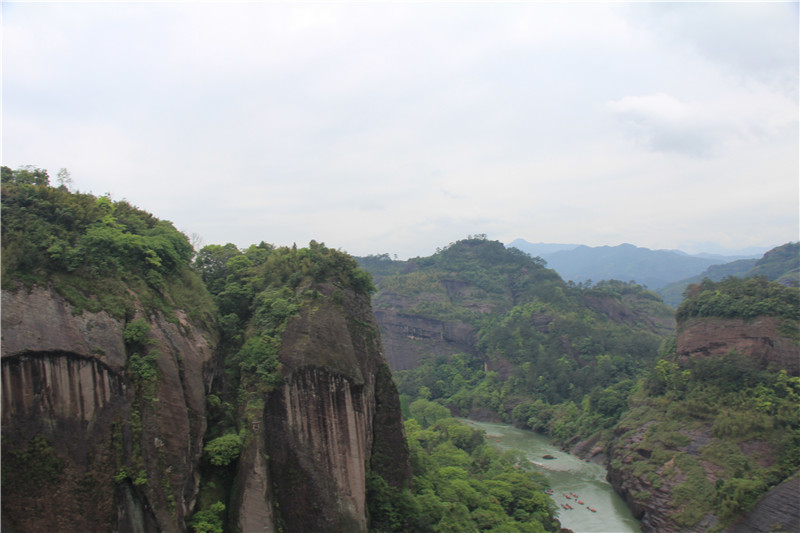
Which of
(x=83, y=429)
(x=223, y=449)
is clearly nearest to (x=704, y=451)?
(x=223, y=449)

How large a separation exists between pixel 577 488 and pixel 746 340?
15465 mm

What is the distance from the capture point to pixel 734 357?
33.0m

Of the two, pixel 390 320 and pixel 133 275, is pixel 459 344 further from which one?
pixel 133 275

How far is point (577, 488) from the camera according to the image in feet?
115

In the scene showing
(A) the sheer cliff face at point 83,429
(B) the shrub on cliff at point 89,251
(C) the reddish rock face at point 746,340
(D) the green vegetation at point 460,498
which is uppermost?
(B) the shrub on cliff at point 89,251

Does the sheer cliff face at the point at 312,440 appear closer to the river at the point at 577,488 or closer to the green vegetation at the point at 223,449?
the green vegetation at the point at 223,449

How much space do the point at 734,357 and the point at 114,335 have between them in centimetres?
3646

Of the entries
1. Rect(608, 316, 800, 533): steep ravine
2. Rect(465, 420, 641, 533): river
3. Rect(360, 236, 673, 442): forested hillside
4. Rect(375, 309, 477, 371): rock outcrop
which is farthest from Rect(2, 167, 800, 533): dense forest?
Rect(375, 309, 477, 371): rock outcrop

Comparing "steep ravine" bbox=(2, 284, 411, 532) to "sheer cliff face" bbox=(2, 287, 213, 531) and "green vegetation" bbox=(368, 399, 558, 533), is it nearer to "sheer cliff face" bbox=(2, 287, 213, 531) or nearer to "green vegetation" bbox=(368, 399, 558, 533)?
"sheer cliff face" bbox=(2, 287, 213, 531)

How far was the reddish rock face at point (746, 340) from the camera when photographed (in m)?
31.6

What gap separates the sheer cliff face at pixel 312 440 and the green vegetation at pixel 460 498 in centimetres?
196

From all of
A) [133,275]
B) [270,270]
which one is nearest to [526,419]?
[270,270]

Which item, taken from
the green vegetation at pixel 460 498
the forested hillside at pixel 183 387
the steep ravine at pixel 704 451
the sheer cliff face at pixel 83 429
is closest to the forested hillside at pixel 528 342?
the steep ravine at pixel 704 451

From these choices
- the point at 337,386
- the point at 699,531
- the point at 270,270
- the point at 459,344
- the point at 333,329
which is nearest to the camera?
the point at 337,386
